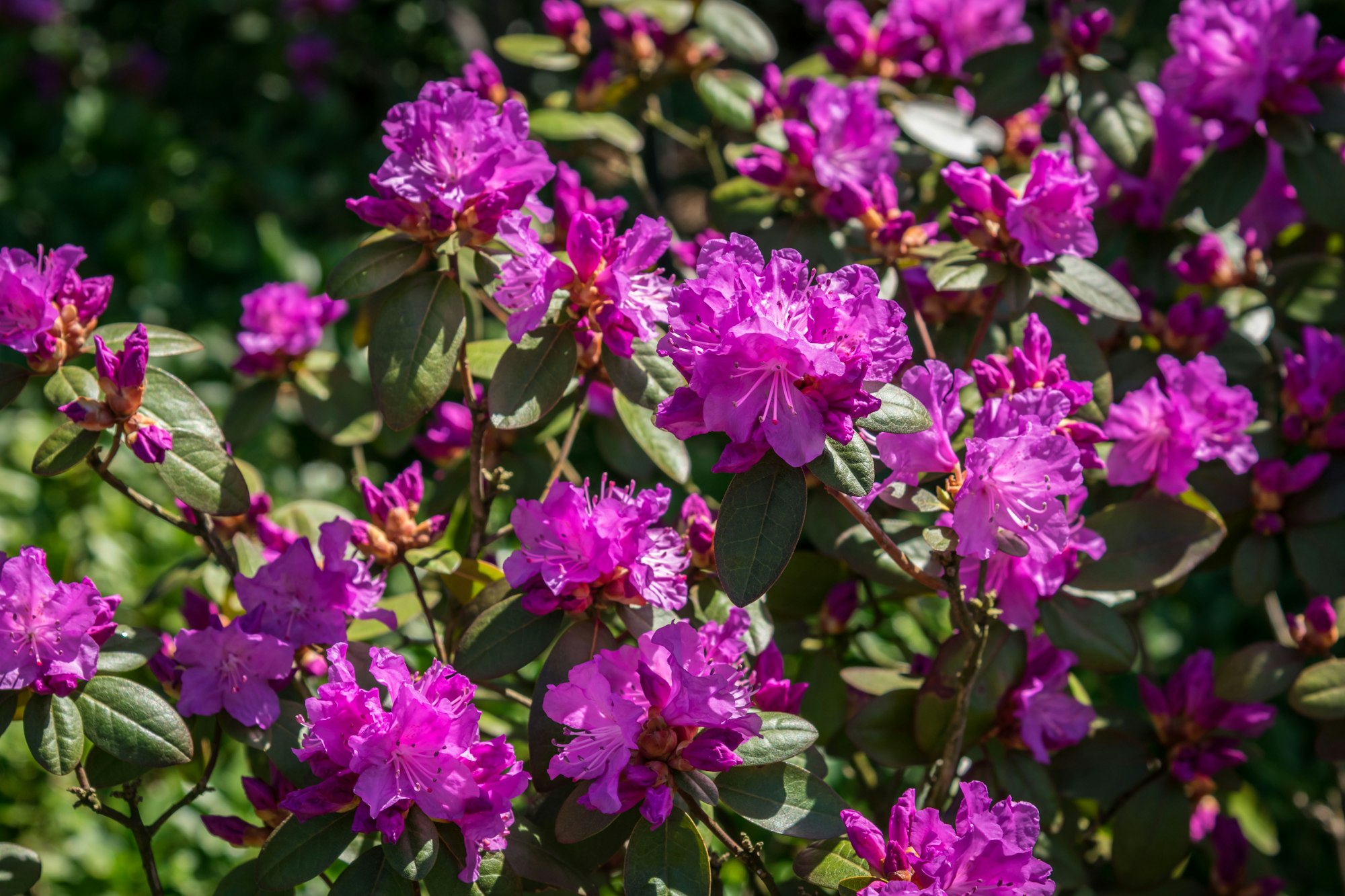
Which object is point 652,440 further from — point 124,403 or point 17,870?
point 17,870

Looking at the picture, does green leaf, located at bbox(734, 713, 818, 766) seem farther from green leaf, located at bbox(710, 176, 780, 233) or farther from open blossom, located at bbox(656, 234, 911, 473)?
green leaf, located at bbox(710, 176, 780, 233)

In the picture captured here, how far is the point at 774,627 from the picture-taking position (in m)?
1.48

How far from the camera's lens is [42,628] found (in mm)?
1124

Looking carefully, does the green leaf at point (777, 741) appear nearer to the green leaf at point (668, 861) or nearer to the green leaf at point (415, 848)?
the green leaf at point (668, 861)

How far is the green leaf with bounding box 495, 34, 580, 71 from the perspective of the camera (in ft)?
→ 6.44

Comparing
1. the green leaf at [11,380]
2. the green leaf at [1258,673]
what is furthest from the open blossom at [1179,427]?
the green leaf at [11,380]

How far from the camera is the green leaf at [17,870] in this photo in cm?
126

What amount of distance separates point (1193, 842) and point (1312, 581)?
0.41 meters

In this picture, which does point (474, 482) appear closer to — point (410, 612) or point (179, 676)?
point (410, 612)

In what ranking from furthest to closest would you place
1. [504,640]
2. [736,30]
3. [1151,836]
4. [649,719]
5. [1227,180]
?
1. [736,30]
2. [1227,180]
3. [1151,836]
4. [504,640]
5. [649,719]

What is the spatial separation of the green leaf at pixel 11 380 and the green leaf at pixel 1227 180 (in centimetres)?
147

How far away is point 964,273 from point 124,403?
88 centimetres

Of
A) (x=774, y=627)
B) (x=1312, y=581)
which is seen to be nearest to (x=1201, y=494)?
(x=1312, y=581)

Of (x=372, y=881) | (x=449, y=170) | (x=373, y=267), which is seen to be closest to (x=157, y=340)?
(x=373, y=267)
